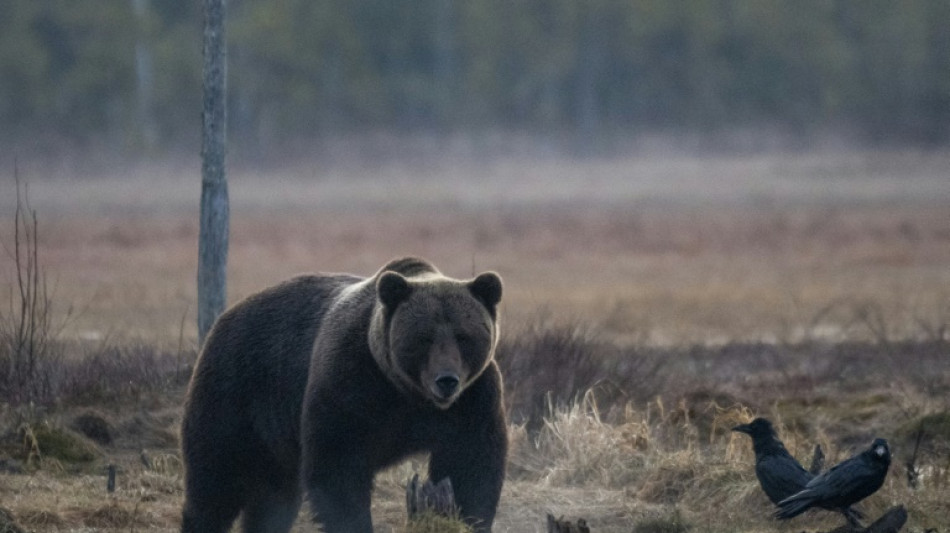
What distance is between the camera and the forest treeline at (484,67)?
57.0 metres

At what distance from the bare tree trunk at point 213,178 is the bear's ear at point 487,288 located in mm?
5278

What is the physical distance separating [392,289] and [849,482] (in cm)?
256

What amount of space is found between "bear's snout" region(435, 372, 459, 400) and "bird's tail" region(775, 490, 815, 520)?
2.04m

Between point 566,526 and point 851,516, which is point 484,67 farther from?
point 566,526

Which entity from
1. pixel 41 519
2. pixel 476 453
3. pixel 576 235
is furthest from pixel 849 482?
pixel 576 235

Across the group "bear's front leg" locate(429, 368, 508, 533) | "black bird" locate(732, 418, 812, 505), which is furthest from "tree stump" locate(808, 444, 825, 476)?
"bear's front leg" locate(429, 368, 508, 533)

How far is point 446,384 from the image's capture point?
7.07 metres

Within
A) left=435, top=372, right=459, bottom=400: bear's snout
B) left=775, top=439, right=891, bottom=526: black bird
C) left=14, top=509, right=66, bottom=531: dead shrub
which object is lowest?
left=14, top=509, right=66, bottom=531: dead shrub

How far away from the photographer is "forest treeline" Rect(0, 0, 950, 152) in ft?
187

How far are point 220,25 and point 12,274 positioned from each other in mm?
10920

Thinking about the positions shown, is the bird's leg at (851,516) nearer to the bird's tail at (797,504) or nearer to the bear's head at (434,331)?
the bird's tail at (797,504)

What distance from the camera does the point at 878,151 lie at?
182 ft

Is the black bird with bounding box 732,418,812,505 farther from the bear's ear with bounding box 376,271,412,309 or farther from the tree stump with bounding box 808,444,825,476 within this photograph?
the bear's ear with bounding box 376,271,412,309

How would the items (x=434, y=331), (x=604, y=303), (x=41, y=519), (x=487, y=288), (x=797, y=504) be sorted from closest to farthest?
(x=434, y=331) < (x=487, y=288) < (x=797, y=504) < (x=41, y=519) < (x=604, y=303)
